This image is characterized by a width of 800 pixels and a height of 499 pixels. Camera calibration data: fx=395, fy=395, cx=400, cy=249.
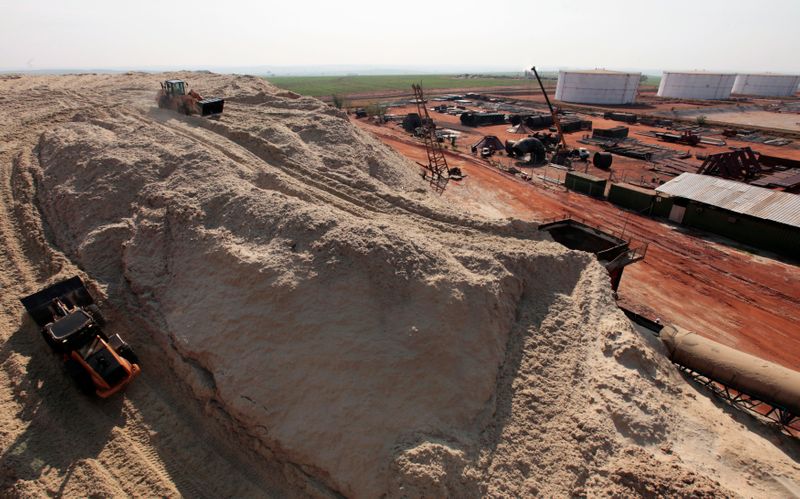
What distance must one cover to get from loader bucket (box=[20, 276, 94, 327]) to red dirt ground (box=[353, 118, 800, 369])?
19850mm

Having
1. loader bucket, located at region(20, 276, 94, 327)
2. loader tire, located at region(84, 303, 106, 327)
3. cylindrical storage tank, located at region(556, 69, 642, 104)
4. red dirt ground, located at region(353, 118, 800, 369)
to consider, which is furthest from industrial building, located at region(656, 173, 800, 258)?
cylindrical storage tank, located at region(556, 69, 642, 104)

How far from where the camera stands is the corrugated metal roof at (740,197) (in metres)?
22.0

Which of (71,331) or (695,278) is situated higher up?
(71,331)

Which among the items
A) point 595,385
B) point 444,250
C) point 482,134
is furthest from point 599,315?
point 482,134

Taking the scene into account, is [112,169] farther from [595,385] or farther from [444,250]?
[595,385]

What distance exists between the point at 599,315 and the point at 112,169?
1800 centimetres

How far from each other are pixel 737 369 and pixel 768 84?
145 m

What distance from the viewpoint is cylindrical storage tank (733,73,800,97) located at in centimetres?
10862

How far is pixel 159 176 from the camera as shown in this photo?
592 inches

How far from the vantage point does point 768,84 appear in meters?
110

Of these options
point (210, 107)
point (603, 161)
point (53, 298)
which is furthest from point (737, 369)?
point (603, 161)

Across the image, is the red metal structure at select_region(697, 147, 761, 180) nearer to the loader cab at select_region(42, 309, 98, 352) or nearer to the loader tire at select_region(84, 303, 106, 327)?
the loader tire at select_region(84, 303, 106, 327)

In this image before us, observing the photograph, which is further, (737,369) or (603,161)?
(603,161)

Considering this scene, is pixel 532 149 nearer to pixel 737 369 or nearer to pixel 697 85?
pixel 737 369
